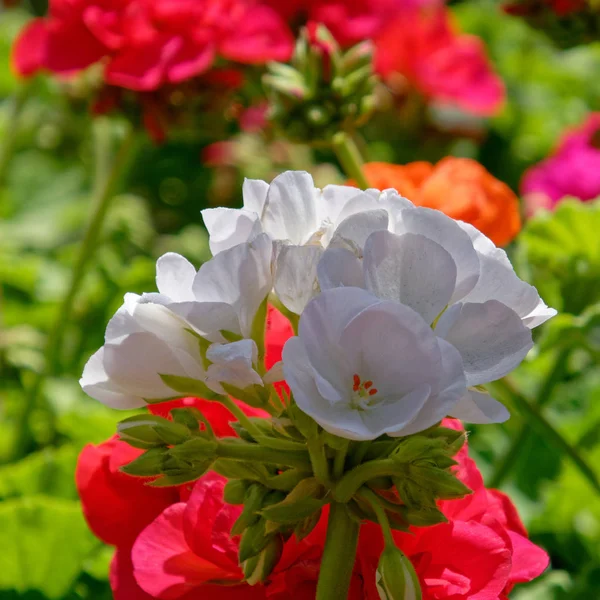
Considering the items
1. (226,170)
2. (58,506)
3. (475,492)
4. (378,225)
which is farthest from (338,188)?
(226,170)

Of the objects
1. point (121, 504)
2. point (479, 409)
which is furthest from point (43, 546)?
point (479, 409)

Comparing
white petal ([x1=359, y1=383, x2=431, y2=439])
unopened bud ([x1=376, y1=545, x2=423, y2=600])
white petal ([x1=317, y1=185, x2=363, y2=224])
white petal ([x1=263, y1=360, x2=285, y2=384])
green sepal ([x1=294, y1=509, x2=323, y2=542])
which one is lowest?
green sepal ([x1=294, y1=509, x2=323, y2=542])

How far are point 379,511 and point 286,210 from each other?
136mm

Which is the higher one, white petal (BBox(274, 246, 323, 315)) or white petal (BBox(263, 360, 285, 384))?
white petal (BBox(274, 246, 323, 315))

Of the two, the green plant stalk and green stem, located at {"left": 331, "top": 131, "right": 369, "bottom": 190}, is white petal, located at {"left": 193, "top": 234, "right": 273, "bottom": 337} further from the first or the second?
the green plant stalk

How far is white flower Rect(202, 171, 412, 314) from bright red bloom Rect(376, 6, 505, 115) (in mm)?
1174

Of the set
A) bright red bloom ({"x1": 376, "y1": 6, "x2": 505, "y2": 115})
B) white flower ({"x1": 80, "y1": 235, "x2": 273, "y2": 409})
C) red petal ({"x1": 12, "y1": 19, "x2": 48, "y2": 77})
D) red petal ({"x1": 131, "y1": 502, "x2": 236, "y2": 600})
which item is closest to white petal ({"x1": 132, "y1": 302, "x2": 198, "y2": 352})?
white flower ({"x1": 80, "y1": 235, "x2": 273, "y2": 409})

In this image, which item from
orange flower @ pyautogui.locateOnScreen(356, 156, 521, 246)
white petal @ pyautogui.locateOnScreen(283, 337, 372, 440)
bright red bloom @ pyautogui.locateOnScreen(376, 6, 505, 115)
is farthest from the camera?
bright red bloom @ pyautogui.locateOnScreen(376, 6, 505, 115)

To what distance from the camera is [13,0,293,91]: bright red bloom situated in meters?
0.86

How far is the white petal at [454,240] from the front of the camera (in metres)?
0.40

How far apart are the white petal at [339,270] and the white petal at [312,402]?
3 cm

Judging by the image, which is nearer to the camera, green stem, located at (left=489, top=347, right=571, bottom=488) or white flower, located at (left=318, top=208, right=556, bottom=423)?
white flower, located at (left=318, top=208, right=556, bottom=423)

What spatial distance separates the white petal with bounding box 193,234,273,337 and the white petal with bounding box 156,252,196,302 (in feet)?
0.07

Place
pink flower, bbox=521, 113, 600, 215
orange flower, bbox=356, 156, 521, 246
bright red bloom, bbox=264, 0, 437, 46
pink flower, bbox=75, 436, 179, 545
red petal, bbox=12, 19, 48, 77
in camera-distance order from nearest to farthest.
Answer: pink flower, bbox=75, 436, 179, 545, orange flower, bbox=356, 156, 521, 246, red petal, bbox=12, 19, 48, 77, bright red bloom, bbox=264, 0, 437, 46, pink flower, bbox=521, 113, 600, 215
